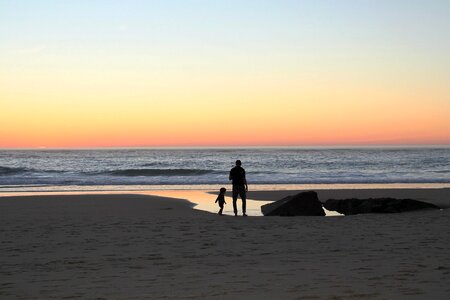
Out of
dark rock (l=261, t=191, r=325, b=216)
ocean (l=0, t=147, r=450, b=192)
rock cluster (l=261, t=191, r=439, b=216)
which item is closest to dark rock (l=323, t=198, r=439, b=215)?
rock cluster (l=261, t=191, r=439, b=216)

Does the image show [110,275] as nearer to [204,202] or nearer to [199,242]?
[199,242]

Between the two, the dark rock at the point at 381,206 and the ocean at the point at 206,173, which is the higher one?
the dark rock at the point at 381,206

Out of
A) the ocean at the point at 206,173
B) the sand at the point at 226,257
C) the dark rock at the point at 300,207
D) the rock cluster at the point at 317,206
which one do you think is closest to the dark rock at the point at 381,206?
the rock cluster at the point at 317,206

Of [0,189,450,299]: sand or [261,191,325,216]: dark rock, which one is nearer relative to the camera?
[0,189,450,299]: sand

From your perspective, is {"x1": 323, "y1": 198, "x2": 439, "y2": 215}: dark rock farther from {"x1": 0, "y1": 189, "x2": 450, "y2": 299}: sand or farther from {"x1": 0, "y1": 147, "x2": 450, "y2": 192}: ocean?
{"x1": 0, "y1": 147, "x2": 450, "y2": 192}: ocean

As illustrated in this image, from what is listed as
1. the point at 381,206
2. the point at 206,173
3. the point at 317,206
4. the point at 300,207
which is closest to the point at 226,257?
the point at 300,207

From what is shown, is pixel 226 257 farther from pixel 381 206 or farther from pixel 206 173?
pixel 206 173

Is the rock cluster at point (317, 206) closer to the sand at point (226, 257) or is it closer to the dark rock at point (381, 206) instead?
the dark rock at point (381, 206)

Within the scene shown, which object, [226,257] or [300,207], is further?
[300,207]

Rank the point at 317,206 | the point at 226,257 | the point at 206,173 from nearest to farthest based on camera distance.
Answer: the point at 226,257, the point at 317,206, the point at 206,173

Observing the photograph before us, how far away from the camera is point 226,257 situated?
8289mm

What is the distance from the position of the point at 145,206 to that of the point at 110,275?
11.0m

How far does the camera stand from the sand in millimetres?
6246

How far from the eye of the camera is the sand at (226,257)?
625 cm
